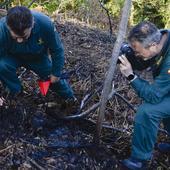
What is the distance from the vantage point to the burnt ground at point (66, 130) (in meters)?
3.64

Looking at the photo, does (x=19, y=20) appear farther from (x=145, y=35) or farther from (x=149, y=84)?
(x=149, y=84)

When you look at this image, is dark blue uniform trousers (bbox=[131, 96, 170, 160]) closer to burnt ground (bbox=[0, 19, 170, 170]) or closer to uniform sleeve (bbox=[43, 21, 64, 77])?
burnt ground (bbox=[0, 19, 170, 170])

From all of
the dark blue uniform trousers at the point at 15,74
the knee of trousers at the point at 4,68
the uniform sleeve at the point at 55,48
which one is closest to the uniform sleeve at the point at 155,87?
the uniform sleeve at the point at 55,48

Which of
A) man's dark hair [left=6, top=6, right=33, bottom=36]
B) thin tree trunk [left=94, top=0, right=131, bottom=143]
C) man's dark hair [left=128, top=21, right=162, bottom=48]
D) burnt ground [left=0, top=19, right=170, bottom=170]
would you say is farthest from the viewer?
burnt ground [left=0, top=19, right=170, bottom=170]

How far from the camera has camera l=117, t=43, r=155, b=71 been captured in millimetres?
3686

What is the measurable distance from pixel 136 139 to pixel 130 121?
86 cm

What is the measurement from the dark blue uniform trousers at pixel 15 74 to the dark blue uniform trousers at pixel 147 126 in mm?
1129

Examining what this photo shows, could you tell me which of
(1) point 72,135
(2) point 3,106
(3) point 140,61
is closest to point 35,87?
(2) point 3,106

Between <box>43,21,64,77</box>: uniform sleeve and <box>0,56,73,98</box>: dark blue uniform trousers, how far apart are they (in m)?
0.19

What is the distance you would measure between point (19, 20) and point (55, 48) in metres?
0.67

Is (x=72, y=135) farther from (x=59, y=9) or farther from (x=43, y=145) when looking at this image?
(x=59, y=9)

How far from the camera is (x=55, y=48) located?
13.5 feet

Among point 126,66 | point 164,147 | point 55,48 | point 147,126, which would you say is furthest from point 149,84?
point 55,48

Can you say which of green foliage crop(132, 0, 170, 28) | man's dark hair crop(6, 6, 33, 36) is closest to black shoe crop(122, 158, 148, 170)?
man's dark hair crop(6, 6, 33, 36)
